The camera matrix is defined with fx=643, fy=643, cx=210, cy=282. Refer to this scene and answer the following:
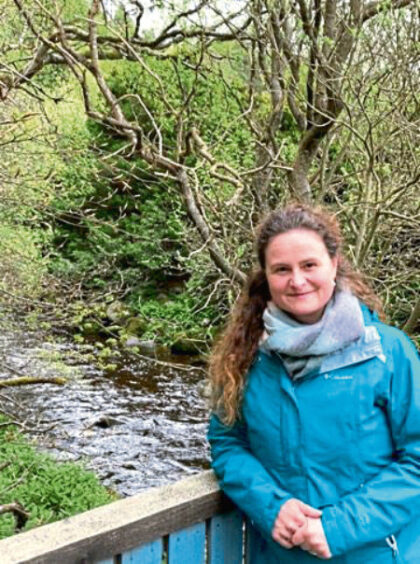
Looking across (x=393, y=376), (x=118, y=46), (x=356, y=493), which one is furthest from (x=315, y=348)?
(x=118, y=46)

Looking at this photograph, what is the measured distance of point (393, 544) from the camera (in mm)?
1786

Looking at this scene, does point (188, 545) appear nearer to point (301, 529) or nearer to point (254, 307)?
point (301, 529)

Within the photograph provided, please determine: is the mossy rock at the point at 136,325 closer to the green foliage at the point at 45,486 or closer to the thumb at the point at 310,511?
the green foliage at the point at 45,486

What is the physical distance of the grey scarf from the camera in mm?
1780

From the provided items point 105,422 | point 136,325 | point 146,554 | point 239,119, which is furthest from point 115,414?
point 146,554

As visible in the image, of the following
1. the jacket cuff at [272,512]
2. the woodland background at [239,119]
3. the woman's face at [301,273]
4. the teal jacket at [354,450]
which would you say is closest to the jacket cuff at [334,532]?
the teal jacket at [354,450]

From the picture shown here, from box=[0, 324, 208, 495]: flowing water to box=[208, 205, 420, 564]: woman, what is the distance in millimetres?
Answer: 5859

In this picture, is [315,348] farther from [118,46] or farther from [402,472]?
[118,46]

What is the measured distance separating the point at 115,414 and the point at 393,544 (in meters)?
9.64

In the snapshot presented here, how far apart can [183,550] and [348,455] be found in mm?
588

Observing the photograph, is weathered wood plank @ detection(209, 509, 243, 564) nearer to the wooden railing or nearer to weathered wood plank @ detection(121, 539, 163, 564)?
the wooden railing

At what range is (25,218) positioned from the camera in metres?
7.34

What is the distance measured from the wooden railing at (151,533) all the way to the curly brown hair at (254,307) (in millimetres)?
267

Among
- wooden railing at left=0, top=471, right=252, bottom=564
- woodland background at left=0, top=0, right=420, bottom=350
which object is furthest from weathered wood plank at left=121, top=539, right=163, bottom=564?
woodland background at left=0, top=0, right=420, bottom=350
